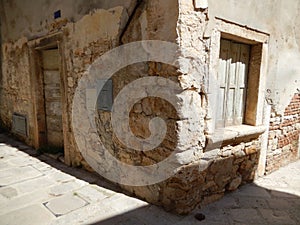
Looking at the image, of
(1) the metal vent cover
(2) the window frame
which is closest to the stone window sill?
(2) the window frame

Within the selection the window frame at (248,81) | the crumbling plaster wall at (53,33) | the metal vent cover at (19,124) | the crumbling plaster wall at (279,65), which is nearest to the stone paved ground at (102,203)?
the crumbling plaster wall at (279,65)

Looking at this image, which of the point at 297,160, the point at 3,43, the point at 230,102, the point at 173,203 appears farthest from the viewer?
the point at 3,43

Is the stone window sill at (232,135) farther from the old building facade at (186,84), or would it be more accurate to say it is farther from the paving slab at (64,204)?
the paving slab at (64,204)

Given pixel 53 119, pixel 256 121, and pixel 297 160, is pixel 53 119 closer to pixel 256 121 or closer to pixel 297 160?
pixel 256 121

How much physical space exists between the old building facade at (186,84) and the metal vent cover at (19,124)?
505 millimetres

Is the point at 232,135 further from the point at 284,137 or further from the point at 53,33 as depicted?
the point at 53,33

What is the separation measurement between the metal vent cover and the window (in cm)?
386

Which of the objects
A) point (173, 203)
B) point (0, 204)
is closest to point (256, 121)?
point (173, 203)

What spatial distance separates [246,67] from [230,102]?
54 centimetres

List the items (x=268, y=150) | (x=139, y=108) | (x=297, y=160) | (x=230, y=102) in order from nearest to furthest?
(x=139, y=108), (x=230, y=102), (x=268, y=150), (x=297, y=160)

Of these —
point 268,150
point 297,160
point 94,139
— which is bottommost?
point 297,160

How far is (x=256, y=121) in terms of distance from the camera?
8.99ft

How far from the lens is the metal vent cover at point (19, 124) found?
432 cm

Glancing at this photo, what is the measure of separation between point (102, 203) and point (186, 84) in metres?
1.54
